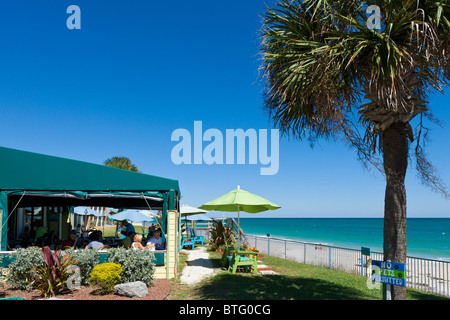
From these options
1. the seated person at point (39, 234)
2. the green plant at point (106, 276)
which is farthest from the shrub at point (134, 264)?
the seated person at point (39, 234)

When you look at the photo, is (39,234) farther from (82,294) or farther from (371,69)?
(371,69)

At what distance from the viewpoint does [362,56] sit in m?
5.77

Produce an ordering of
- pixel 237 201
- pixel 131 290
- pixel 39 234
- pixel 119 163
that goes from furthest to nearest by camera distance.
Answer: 1. pixel 119 163
2. pixel 39 234
3. pixel 237 201
4. pixel 131 290

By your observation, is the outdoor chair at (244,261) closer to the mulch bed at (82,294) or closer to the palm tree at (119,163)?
the mulch bed at (82,294)

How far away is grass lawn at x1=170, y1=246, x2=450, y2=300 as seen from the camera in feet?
25.6

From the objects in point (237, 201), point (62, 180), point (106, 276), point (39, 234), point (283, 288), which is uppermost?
point (62, 180)

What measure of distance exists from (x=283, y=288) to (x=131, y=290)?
368cm

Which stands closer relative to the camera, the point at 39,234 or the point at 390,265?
the point at 390,265

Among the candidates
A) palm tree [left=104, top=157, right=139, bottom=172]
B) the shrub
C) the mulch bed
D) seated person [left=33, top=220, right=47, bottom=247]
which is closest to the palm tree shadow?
the mulch bed

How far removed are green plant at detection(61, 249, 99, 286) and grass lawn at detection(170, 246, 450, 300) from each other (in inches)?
80.0

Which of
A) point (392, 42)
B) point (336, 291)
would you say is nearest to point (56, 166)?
point (336, 291)

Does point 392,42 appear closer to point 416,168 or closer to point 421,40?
point 421,40

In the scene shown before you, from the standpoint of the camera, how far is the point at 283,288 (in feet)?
28.5

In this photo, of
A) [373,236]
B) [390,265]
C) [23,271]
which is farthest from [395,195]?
[373,236]
